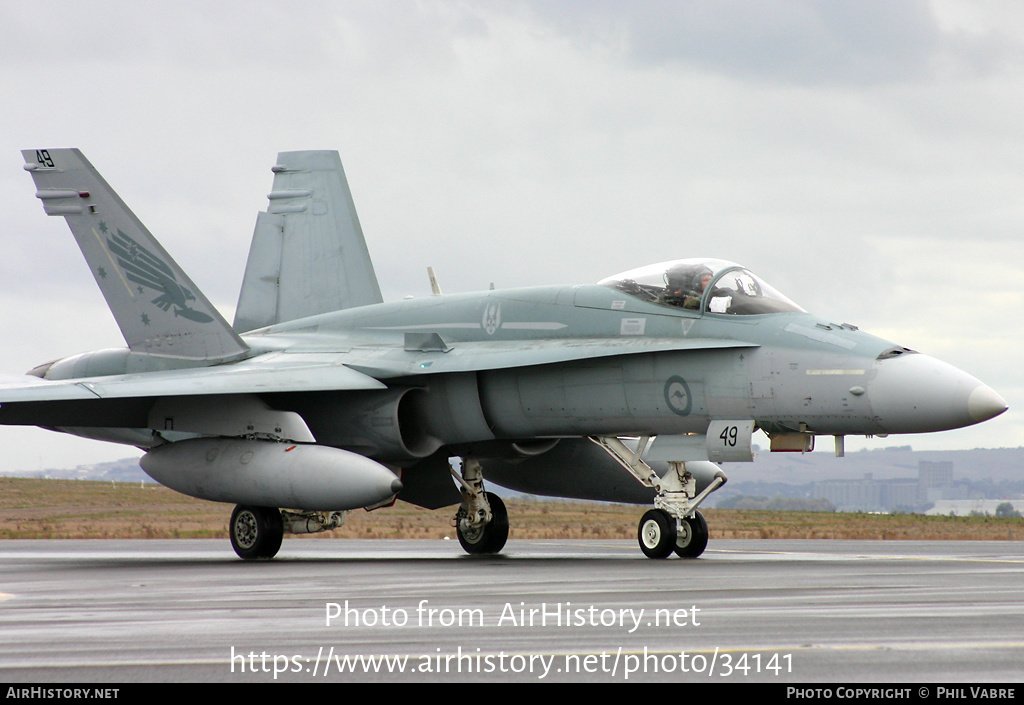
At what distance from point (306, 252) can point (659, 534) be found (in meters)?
8.43

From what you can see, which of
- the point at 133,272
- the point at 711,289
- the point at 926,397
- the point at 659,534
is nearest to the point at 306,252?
the point at 133,272

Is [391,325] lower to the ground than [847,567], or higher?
higher

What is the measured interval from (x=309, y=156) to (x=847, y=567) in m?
11.4

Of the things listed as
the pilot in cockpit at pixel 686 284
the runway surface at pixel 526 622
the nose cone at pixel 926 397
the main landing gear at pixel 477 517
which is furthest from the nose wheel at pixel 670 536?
the main landing gear at pixel 477 517

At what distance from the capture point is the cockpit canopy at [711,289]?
12711mm

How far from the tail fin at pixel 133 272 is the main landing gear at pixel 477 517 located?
130 inches

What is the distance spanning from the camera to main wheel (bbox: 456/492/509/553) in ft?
51.6

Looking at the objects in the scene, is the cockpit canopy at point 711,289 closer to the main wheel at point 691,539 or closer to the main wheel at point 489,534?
the main wheel at point 691,539

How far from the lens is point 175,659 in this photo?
A: 218 inches

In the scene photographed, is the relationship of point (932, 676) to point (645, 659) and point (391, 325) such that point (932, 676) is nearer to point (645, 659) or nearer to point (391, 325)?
point (645, 659)

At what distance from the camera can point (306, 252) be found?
1906 centimetres

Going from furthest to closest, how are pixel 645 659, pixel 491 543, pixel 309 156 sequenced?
pixel 309 156 → pixel 491 543 → pixel 645 659

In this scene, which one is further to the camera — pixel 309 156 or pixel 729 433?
pixel 309 156
